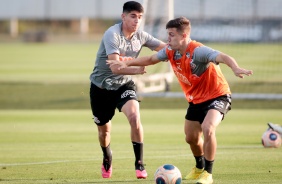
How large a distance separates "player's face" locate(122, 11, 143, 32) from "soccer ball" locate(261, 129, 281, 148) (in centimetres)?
377

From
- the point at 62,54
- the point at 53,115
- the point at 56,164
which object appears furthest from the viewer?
the point at 62,54

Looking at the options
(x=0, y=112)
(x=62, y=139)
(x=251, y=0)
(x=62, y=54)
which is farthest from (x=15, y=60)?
(x=62, y=139)

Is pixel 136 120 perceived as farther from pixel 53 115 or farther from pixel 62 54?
pixel 62 54

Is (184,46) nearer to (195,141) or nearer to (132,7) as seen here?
(132,7)

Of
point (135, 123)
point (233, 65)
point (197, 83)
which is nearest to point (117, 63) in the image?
point (135, 123)

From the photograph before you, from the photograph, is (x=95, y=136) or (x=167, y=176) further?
(x=95, y=136)

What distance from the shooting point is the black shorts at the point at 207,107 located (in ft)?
32.8

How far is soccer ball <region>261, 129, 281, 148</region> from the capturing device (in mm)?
13383

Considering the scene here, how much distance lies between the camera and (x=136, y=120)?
10.4m

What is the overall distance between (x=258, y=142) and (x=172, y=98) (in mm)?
10895

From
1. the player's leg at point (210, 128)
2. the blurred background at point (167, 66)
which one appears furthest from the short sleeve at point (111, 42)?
the blurred background at point (167, 66)

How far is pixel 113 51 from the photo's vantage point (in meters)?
10.7

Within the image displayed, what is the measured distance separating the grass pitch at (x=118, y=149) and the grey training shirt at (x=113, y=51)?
51.7 inches

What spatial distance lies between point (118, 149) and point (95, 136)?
2311mm
